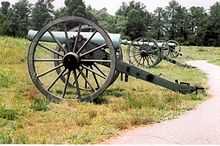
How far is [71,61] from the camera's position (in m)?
12.6

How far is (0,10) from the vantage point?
88.5 meters

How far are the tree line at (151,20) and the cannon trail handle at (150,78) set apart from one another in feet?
206

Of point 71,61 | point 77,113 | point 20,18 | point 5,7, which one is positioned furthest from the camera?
point 5,7

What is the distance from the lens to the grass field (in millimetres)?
8711

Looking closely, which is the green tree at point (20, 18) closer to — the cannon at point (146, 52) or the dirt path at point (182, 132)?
the cannon at point (146, 52)

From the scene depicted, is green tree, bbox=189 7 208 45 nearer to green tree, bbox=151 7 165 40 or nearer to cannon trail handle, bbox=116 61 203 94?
green tree, bbox=151 7 165 40

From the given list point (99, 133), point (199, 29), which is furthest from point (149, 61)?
point (199, 29)

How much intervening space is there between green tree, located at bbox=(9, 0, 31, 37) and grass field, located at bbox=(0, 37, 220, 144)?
53.5 m

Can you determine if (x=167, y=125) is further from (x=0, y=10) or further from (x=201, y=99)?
(x=0, y=10)

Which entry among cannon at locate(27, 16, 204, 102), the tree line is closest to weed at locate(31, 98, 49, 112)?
cannon at locate(27, 16, 204, 102)

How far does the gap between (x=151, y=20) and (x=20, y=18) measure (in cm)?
2629

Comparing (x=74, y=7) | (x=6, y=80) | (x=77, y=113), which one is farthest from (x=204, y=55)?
(x=74, y=7)

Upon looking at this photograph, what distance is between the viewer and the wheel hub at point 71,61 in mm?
12578

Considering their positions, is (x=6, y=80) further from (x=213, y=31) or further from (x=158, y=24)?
(x=158, y=24)
